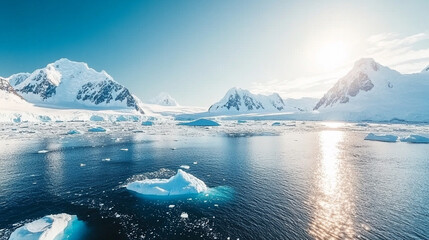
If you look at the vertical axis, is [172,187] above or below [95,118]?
below

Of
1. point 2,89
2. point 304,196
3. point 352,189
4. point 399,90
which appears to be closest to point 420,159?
point 352,189

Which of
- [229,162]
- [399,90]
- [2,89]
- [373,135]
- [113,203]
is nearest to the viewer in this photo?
[113,203]

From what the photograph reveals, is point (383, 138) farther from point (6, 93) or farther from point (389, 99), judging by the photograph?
point (6, 93)

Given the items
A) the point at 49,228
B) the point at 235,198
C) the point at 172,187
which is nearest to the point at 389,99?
the point at 235,198

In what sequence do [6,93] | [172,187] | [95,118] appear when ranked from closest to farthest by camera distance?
[172,187] → [95,118] → [6,93]

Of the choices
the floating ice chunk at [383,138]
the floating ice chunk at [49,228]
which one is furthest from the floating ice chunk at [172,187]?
the floating ice chunk at [383,138]

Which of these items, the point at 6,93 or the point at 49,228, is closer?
the point at 49,228

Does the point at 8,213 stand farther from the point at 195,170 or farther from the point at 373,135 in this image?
the point at 373,135
